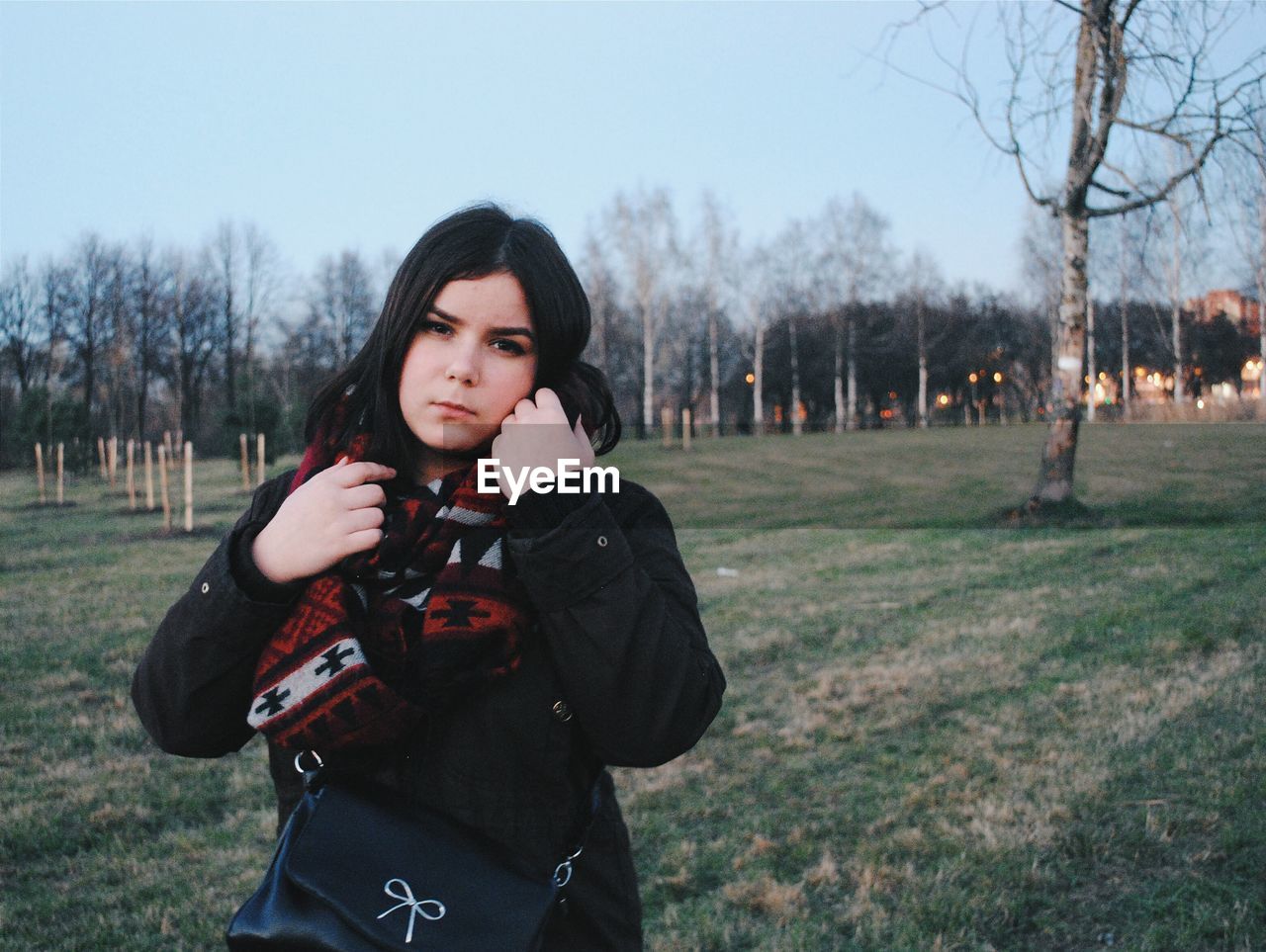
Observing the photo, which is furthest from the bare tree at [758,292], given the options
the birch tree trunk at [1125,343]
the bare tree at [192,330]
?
the bare tree at [192,330]

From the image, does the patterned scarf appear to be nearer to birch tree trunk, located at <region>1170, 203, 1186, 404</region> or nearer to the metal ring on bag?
the metal ring on bag

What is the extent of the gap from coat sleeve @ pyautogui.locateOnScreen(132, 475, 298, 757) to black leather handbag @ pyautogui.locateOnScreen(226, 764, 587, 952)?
0.66 feet

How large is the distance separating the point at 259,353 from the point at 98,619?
37690 millimetres

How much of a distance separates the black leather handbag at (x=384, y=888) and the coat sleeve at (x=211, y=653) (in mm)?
200

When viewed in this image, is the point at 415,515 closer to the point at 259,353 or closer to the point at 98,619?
the point at 98,619

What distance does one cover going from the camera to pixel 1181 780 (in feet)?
11.8

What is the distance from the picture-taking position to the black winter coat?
1087 mm

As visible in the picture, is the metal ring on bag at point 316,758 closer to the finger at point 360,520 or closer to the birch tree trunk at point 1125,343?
the finger at point 360,520

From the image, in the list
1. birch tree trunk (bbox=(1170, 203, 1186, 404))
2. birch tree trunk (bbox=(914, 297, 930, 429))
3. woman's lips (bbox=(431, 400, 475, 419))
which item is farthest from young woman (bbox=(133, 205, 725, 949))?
birch tree trunk (bbox=(914, 297, 930, 429))

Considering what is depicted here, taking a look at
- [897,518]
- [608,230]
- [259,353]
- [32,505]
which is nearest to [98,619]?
[897,518]

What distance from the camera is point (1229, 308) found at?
931 inches

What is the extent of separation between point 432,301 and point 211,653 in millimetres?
540

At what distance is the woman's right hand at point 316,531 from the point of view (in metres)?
1.10

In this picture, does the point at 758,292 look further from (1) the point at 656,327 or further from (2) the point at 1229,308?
(2) the point at 1229,308
